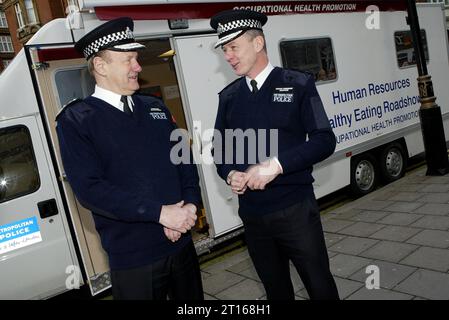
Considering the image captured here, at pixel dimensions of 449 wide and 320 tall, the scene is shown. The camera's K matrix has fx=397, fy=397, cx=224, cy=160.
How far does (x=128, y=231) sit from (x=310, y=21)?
5074 mm

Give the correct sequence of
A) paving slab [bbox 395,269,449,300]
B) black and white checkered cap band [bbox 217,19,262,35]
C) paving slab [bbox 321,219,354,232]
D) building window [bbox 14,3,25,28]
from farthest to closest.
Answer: building window [bbox 14,3,25,28] → paving slab [bbox 321,219,354,232] → paving slab [bbox 395,269,449,300] → black and white checkered cap band [bbox 217,19,262,35]

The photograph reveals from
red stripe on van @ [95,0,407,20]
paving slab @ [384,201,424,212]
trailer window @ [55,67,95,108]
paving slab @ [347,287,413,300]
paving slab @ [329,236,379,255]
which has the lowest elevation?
paving slab @ [347,287,413,300]

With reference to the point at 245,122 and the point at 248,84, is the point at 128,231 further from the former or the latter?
the point at 248,84

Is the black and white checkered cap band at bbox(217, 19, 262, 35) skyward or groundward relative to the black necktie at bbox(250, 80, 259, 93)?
skyward

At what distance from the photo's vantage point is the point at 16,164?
423 centimetres

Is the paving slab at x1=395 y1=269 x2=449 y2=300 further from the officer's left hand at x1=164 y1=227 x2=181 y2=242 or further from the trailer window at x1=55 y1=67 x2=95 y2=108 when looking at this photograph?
the trailer window at x1=55 y1=67 x2=95 y2=108

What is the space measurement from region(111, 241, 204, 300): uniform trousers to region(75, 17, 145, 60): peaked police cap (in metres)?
1.16

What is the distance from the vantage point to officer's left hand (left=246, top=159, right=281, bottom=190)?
2197 millimetres

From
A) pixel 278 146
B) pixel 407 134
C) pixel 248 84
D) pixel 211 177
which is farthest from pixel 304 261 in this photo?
pixel 407 134

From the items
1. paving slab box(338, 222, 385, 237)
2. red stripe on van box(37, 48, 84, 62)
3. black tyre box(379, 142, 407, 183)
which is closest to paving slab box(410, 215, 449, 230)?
paving slab box(338, 222, 385, 237)

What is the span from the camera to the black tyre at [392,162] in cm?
735

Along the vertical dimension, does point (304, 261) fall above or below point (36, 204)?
below

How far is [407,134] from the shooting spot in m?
7.67

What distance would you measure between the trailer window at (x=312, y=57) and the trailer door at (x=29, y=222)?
351cm
